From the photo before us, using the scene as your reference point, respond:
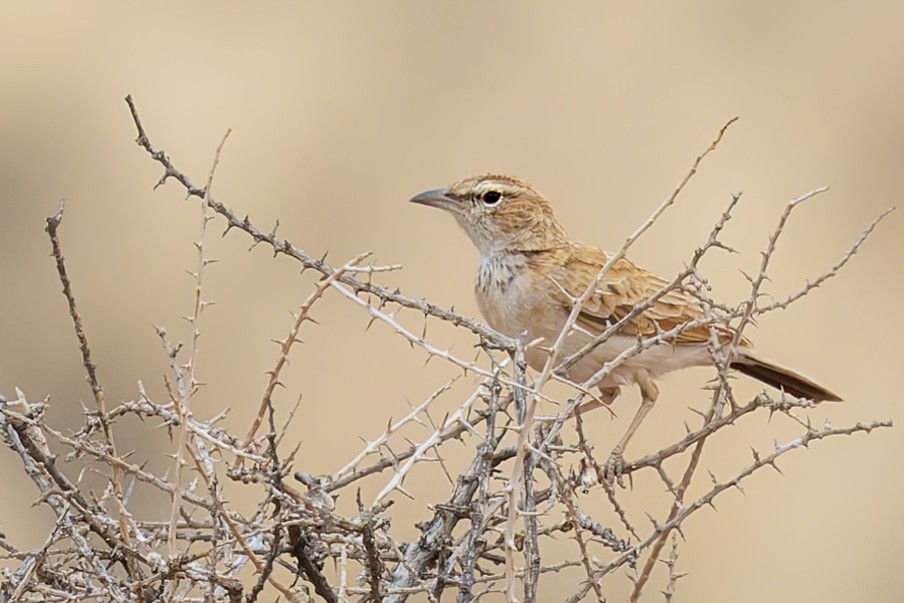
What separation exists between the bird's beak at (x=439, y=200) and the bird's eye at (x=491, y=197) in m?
0.07

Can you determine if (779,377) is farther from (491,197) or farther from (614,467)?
(491,197)

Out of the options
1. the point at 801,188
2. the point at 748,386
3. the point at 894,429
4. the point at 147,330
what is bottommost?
the point at 147,330

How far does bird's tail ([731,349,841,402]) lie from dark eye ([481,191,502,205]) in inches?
26.1

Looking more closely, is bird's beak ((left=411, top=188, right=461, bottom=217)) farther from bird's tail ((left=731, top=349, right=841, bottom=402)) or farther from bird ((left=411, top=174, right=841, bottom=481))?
bird's tail ((left=731, top=349, right=841, bottom=402))

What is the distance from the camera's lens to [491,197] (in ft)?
9.65

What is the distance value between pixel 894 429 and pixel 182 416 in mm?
4245

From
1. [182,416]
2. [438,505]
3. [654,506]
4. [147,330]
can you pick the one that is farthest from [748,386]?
[182,416]

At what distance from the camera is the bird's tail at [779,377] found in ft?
9.14

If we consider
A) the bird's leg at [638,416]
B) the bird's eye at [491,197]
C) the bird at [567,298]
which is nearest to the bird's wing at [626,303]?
the bird at [567,298]

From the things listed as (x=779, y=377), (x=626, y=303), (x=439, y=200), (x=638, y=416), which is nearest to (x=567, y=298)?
(x=626, y=303)

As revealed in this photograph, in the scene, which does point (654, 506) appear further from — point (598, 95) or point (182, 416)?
point (182, 416)

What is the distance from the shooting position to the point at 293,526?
4.48 feet

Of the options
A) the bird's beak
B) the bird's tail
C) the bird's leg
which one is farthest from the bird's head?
the bird's tail

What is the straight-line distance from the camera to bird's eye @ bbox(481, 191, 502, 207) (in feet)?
9.64
